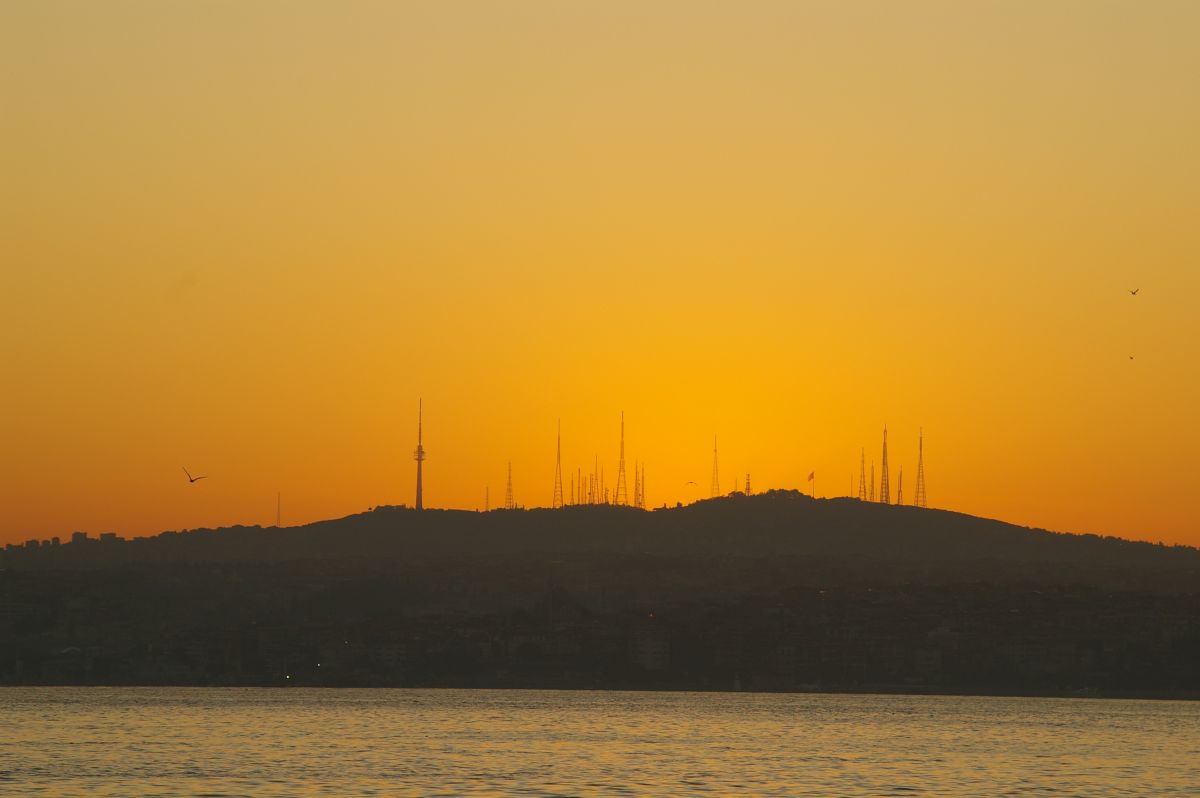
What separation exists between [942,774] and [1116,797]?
21.3 m

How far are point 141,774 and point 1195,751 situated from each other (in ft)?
340

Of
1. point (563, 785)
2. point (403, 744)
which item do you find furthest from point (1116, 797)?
point (403, 744)

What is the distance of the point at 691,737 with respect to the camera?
193 m

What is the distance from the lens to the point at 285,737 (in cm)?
18400

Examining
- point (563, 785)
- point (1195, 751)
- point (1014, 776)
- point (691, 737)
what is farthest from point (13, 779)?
point (1195, 751)

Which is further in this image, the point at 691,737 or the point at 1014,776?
the point at 691,737

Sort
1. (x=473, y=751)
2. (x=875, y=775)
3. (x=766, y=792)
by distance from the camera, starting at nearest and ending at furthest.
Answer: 1. (x=766, y=792)
2. (x=875, y=775)
3. (x=473, y=751)

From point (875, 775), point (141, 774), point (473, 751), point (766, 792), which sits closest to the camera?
point (766, 792)

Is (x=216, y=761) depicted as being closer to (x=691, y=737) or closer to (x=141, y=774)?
(x=141, y=774)

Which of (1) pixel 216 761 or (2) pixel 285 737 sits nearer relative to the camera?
(1) pixel 216 761

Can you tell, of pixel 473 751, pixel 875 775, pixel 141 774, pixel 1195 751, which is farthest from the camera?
pixel 1195 751

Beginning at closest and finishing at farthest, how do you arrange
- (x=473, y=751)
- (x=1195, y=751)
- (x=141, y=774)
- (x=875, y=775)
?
(x=141, y=774)
(x=875, y=775)
(x=473, y=751)
(x=1195, y=751)

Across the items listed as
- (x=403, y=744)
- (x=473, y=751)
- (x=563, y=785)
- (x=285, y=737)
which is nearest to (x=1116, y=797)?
(x=563, y=785)

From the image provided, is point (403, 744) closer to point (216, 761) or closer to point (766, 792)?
point (216, 761)
